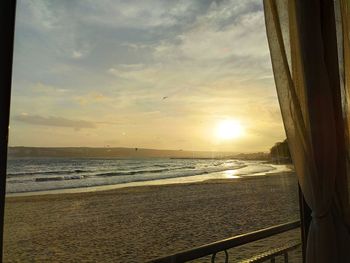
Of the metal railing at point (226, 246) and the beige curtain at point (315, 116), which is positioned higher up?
the beige curtain at point (315, 116)

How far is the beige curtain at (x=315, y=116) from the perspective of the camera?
1.25 meters

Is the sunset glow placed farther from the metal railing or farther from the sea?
the metal railing

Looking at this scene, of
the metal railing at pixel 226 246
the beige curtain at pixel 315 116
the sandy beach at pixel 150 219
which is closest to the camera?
the metal railing at pixel 226 246

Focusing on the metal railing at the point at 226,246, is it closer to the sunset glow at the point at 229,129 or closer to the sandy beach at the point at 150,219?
the sandy beach at the point at 150,219

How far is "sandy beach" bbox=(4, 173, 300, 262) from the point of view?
1.69 meters

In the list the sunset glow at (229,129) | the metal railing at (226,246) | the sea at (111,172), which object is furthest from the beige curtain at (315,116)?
the sunset glow at (229,129)

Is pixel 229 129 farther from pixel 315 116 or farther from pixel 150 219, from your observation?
pixel 150 219

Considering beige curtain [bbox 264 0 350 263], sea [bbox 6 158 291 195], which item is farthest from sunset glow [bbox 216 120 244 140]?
beige curtain [bbox 264 0 350 263]

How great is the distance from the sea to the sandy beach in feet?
0.33

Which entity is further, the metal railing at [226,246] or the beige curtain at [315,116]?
the beige curtain at [315,116]

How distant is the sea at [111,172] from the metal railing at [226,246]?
0.30 m

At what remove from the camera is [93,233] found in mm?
5395

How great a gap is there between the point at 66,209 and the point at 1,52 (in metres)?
4.39

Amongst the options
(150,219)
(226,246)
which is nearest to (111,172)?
(150,219)
